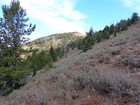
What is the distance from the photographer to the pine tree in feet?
82.6

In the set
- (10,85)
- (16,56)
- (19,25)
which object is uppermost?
(19,25)

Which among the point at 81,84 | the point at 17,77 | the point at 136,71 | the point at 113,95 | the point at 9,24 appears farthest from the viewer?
the point at 9,24

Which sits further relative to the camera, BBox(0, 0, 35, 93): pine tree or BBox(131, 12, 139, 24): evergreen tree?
BBox(131, 12, 139, 24): evergreen tree

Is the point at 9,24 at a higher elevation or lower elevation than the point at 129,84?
higher

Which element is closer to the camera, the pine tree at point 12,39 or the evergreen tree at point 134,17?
the pine tree at point 12,39

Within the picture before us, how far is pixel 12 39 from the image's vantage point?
2605 cm

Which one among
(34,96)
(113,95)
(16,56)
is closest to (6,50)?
(16,56)

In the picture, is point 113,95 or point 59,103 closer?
point 113,95

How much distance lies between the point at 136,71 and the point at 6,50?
15.0 m

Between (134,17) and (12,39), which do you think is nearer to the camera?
(12,39)

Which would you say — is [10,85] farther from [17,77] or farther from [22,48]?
[22,48]

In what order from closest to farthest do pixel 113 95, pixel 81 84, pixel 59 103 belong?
pixel 113 95 < pixel 59 103 < pixel 81 84

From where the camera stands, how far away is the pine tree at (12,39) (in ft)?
82.6

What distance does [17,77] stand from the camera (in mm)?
24516
